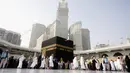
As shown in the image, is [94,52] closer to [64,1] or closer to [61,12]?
[61,12]

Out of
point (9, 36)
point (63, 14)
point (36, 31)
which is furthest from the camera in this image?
point (63, 14)

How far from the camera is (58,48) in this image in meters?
11.5

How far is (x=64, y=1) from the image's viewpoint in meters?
109

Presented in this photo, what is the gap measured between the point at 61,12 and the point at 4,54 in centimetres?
9461

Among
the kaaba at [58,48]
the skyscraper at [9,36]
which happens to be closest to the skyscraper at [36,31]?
the skyscraper at [9,36]

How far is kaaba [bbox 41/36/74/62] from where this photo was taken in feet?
37.3

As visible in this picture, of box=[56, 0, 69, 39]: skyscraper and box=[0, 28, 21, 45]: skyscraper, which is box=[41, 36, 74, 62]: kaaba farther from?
box=[56, 0, 69, 39]: skyscraper

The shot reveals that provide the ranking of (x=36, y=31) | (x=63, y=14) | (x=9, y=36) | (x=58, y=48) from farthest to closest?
(x=63, y=14) < (x=36, y=31) < (x=9, y=36) < (x=58, y=48)

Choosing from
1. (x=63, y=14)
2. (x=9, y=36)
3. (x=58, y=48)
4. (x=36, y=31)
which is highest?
(x=63, y=14)

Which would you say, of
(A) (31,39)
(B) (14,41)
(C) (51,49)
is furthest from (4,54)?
(A) (31,39)

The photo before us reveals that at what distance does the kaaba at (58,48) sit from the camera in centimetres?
1138

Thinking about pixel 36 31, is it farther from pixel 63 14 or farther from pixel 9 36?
pixel 63 14

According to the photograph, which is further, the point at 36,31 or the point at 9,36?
the point at 36,31

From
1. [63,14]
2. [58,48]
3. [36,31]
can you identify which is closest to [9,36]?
[36,31]
